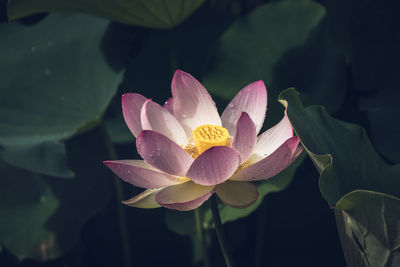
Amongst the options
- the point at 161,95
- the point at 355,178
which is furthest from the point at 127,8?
the point at 355,178

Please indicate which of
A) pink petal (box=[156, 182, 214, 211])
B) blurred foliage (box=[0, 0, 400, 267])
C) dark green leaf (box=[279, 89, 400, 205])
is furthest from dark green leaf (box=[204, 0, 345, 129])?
pink petal (box=[156, 182, 214, 211])

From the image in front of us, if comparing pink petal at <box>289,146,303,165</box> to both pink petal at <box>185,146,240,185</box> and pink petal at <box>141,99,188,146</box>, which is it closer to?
pink petal at <box>185,146,240,185</box>

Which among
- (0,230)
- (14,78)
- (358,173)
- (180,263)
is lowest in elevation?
(180,263)

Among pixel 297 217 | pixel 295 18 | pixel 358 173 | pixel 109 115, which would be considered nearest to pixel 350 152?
pixel 358 173

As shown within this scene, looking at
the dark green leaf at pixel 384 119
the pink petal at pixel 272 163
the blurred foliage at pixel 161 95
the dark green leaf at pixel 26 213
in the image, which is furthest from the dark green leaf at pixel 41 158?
the dark green leaf at pixel 384 119

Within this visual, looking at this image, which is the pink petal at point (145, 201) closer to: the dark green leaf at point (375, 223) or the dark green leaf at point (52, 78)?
the dark green leaf at point (375, 223)

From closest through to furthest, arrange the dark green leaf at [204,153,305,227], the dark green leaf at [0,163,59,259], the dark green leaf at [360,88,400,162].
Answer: the dark green leaf at [204,153,305,227] → the dark green leaf at [360,88,400,162] → the dark green leaf at [0,163,59,259]

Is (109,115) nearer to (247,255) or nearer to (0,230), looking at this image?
(0,230)
